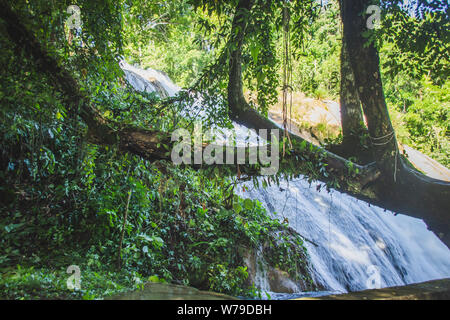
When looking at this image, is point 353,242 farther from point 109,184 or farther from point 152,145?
point 152,145

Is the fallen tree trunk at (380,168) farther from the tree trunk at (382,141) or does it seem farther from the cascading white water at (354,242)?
the cascading white water at (354,242)

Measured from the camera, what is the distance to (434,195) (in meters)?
3.56

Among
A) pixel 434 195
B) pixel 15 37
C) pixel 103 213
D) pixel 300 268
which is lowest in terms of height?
pixel 300 268

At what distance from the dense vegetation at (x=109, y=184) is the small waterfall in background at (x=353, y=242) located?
31.9 inches

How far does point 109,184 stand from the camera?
4.29 meters

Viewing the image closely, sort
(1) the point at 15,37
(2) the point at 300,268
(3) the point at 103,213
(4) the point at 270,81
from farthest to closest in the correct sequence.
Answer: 1. (2) the point at 300,268
2. (4) the point at 270,81
3. (3) the point at 103,213
4. (1) the point at 15,37


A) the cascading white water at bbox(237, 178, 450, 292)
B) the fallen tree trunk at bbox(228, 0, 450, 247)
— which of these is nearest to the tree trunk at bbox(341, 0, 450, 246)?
the fallen tree trunk at bbox(228, 0, 450, 247)

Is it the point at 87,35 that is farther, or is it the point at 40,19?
the point at 87,35

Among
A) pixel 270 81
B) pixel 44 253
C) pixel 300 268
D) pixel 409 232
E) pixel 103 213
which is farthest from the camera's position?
pixel 409 232

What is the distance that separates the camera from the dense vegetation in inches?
111

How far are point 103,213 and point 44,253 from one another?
0.79 metres
